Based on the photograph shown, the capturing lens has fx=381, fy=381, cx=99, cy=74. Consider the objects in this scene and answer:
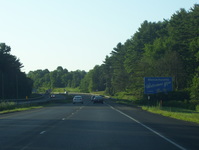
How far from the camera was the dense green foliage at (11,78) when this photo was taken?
97375 mm

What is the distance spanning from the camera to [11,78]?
102 meters

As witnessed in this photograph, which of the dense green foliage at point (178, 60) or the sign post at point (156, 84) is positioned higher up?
the dense green foliage at point (178, 60)

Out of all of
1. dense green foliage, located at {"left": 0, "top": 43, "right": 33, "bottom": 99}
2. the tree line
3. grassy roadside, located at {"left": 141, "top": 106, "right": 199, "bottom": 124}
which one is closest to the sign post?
grassy roadside, located at {"left": 141, "top": 106, "right": 199, "bottom": 124}

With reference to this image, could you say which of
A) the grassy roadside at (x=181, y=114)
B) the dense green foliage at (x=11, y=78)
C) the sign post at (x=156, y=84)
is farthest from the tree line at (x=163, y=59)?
the grassy roadside at (x=181, y=114)

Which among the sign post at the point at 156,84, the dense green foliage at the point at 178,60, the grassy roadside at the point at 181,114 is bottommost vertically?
the grassy roadside at the point at 181,114

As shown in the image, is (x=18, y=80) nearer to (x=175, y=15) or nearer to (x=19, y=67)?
(x=19, y=67)

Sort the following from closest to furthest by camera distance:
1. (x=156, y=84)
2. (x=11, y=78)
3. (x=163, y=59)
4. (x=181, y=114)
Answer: (x=181, y=114)
(x=156, y=84)
(x=163, y=59)
(x=11, y=78)

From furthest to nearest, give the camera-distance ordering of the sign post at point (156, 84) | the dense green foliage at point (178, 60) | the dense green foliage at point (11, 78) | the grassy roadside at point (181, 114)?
the dense green foliage at point (11, 78) → the dense green foliage at point (178, 60) → the sign post at point (156, 84) → the grassy roadside at point (181, 114)

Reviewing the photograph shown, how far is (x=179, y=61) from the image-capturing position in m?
78.0

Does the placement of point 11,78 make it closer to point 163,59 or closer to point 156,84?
point 163,59

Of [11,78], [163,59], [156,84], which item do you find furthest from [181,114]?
[11,78]

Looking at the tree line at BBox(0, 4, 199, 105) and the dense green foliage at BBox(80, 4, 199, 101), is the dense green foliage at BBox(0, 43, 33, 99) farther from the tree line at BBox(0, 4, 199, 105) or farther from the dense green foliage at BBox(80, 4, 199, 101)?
the dense green foliage at BBox(80, 4, 199, 101)

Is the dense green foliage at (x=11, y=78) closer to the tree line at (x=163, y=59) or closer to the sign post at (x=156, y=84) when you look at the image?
the tree line at (x=163, y=59)

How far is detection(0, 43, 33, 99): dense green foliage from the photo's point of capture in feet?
319
